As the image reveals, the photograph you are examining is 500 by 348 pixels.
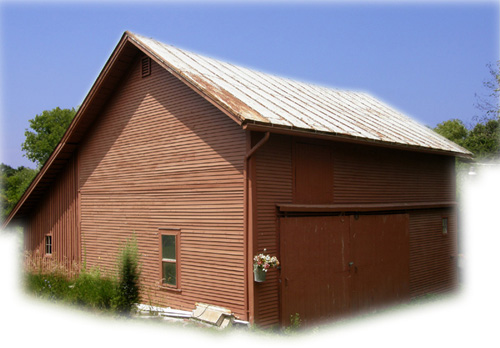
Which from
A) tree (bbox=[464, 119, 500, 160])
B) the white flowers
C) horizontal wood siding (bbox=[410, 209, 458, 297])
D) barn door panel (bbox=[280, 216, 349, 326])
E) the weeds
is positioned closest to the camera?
the white flowers

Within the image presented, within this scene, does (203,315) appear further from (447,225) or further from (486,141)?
(486,141)

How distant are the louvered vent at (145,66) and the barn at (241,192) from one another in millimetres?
40

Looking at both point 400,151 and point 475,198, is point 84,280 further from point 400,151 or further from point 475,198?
point 475,198

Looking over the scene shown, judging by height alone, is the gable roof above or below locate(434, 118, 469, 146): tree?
below

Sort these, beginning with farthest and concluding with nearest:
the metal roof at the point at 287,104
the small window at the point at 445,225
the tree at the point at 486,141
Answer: the tree at the point at 486,141
the small window at the point at 445,225
the metal roof at the point at 287,104

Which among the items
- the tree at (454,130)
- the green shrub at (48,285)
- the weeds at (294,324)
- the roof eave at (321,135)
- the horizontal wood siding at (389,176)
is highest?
the tree at (454,130)

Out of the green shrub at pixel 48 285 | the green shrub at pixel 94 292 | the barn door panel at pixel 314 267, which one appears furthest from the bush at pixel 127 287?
the barn door panel at pixel 314 267

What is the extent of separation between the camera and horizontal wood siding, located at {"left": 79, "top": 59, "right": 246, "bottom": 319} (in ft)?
37.3

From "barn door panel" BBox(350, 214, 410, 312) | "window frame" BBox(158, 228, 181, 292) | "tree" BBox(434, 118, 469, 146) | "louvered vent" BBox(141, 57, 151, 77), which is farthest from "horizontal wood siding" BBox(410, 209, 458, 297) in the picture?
"tree" BBox(434, 118, 469, 146)

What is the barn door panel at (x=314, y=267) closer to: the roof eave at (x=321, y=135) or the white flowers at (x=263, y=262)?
the white flowers at (x=263, y=262)

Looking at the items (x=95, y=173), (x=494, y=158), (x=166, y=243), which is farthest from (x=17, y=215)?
(x=494, y=158)

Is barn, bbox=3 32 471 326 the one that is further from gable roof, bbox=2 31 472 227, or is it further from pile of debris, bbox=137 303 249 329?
pile of debris, bbox=137 303 249 329

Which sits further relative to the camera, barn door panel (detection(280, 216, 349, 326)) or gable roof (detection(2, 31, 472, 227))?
barn door panel (detection(280, 216, 349, 326))

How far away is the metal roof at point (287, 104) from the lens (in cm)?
1131
